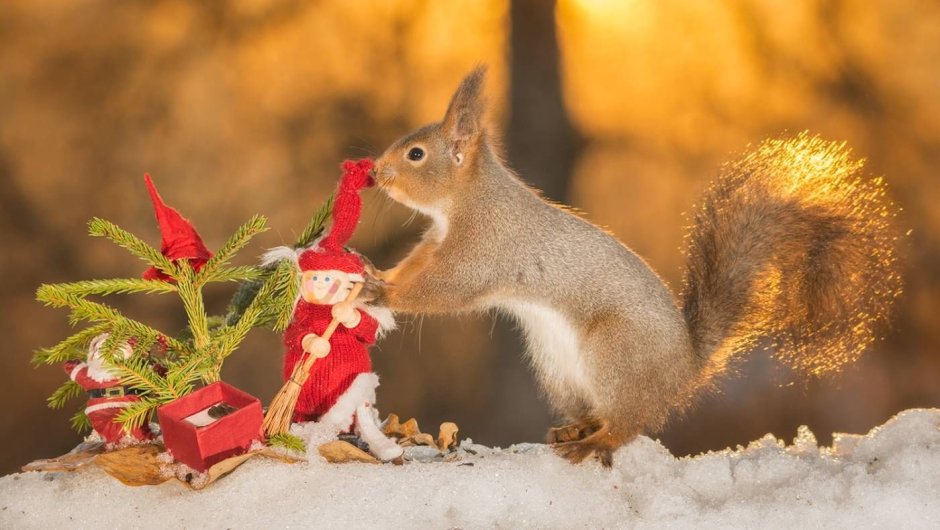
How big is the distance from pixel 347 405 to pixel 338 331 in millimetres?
104

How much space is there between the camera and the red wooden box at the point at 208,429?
1.10 metres

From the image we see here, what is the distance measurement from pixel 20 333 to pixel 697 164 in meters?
1.46

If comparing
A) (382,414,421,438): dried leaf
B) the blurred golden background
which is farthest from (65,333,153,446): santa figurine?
the blurred golden background

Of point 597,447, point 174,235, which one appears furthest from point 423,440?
point 174,235

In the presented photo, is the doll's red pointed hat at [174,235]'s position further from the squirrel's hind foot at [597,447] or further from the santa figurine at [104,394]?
the squirrel's hind foot at [597,447]

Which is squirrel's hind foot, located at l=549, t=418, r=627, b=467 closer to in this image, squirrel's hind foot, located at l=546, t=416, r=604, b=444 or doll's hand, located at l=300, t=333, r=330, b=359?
squirrel's hind foot, located at l=546, t=416, r=604, b=444

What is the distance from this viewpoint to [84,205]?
5.81 feet

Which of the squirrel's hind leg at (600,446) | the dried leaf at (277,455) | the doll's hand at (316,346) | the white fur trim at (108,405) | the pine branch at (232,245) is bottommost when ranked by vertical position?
the squirrel's hind leg at (600,446)

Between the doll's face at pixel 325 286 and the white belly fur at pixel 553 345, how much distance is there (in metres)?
0.26

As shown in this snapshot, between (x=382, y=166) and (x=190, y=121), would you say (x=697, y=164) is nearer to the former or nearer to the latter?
(x=382, y=166)

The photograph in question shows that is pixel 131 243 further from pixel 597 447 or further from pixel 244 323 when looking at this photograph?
pixel 597 447

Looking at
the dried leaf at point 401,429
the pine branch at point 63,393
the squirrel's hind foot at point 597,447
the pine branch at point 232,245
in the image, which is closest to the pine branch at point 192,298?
the pine branch at point 232,245

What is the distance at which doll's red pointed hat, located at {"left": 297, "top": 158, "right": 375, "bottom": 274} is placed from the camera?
1.19 meters

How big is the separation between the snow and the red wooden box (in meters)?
0.05
